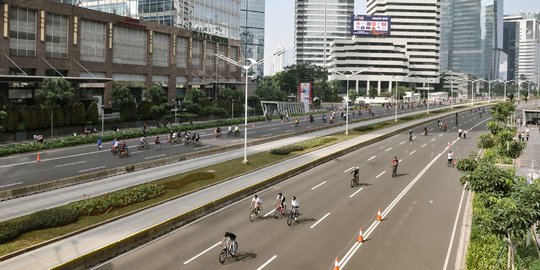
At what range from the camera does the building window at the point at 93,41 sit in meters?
82.4

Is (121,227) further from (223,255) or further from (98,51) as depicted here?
(98,51)

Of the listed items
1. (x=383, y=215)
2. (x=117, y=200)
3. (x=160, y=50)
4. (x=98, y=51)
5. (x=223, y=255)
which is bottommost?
(x=223, y=255)

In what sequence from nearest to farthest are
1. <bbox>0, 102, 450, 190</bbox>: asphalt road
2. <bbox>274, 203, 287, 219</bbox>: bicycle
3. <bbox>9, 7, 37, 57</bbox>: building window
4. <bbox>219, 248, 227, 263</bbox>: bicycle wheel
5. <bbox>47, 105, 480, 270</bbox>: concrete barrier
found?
<bbox>47, 105, 480, 270</bbox>: concrete barrier, <bbox>219, 248, 227, 263</bbox>: bicycle wheel, <bbox>274, 203, 287, 219</bbox>: bicycle, <bbox>0, 102, 450, 190</bbox>: asphalt road, <bbox>9, 7, 37, 57</bbox>: building window

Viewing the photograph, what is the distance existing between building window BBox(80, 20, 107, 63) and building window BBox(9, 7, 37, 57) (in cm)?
962

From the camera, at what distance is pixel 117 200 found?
30.6 metres

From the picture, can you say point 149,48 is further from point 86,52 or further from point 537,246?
point 537,246

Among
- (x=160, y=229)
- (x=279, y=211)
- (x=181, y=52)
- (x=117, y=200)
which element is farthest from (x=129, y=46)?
(x=160, y=229)

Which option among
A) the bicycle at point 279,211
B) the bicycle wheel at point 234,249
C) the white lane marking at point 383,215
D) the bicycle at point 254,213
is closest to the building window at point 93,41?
the white lane marking at point 383,215

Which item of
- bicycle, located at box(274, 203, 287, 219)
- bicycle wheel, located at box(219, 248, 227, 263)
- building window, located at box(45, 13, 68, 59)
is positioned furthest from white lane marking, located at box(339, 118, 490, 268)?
building window, located at box(45, 13, 68, 59)

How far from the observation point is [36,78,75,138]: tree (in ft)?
209

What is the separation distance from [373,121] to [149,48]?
49.3 metres

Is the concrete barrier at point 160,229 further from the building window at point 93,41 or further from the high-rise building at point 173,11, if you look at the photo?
the high-rise building at point 173,11

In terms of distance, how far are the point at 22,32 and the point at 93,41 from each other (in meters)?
14.1

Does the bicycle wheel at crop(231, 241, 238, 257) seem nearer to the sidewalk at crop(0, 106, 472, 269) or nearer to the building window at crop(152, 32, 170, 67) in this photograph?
the sidewalk at crop(0, 106, 472, 269)
